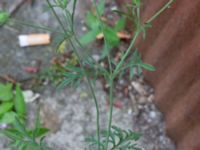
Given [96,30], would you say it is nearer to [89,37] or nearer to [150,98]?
[89,37]

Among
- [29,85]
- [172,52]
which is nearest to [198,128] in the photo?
[172,52]

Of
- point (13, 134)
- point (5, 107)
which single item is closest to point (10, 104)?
point (5, 107)

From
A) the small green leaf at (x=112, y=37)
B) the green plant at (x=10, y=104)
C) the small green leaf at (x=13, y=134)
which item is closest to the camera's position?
the small green leaf at (x=13, y=134)

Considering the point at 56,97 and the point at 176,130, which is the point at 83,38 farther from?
the point at 176,130

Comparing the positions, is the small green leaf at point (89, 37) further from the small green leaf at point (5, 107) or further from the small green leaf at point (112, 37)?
the small green leaf at point (5, 107)

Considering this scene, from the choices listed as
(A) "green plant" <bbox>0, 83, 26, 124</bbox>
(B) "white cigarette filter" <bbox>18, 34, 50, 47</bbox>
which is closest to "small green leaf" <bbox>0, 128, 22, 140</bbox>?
(A) "green plant" <bbox>0, 83, 26, 124</bbox>

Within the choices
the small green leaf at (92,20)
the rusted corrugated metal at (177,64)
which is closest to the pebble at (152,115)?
the rusted corrugated metal at (177,64)

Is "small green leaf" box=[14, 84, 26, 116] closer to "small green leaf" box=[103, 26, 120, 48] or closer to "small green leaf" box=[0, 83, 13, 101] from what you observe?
"small green leaf" box=[0, 83, 13, 101]
